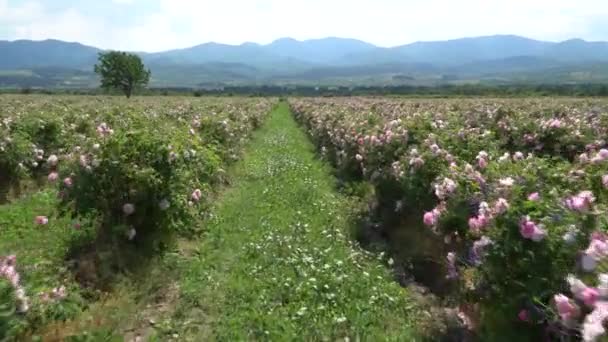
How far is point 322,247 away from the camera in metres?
7.87

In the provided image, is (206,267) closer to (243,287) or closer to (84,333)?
(243,287)

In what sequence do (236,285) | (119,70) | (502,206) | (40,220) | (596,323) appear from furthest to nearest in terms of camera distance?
(119,70) → (236,285) → (40,220) → (502,206) → (596,323)

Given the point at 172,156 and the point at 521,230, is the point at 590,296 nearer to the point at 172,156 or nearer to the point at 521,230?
the point at 521,230

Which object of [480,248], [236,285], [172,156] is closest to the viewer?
[480,248]

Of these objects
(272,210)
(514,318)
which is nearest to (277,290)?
(514,318)

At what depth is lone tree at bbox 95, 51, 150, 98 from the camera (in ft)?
242

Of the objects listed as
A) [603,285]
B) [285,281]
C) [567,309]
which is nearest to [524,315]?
[567,309]

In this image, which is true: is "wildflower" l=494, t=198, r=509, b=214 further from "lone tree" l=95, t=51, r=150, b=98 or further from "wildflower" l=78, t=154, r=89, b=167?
"lone tree" l=95, t=51, r=150, b=98

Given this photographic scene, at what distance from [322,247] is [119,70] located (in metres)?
72.6

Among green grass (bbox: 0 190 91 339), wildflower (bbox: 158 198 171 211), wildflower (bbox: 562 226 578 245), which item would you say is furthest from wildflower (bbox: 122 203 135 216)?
wildflower (bbox: 562 226 578 245)

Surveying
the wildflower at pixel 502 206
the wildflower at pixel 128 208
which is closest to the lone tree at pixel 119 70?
the wildflower at pixel 128 208

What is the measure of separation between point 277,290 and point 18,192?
7.29 m

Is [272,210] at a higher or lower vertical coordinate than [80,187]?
lower

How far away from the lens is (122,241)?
6629mm
